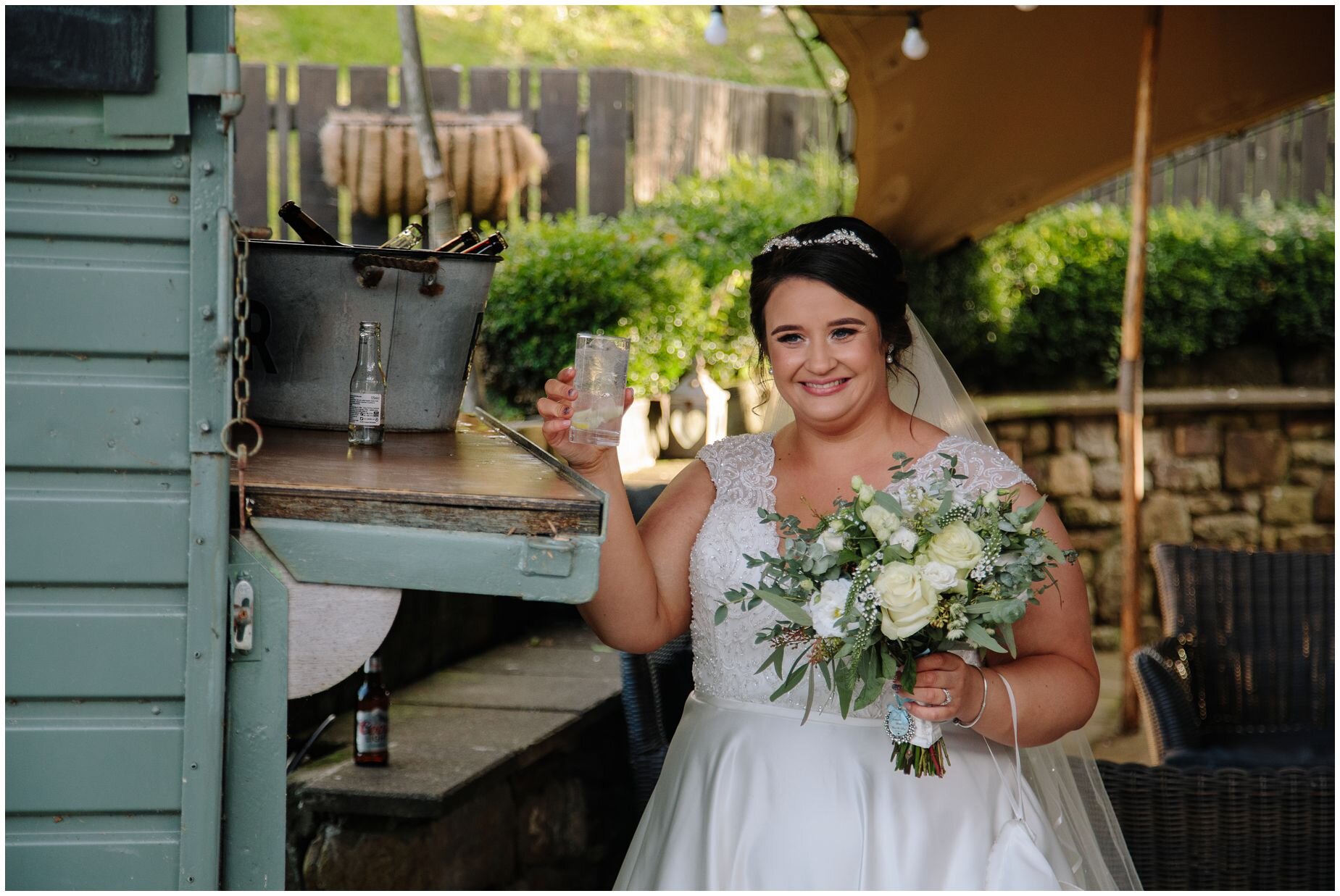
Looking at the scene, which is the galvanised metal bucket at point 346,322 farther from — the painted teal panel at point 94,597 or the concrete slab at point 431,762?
the concrete slab at point 431,762

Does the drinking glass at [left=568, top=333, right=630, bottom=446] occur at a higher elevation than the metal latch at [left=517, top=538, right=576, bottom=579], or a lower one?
higher

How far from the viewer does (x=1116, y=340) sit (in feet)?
23.2

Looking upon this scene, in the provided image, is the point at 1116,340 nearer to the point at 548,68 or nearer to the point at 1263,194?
the point at 1263,194

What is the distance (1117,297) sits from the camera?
7.03m

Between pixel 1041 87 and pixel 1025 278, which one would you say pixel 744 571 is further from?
pixel 1025 278

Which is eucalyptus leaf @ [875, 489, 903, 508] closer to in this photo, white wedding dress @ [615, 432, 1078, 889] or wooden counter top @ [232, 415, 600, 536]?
white wedding dress @ [615, 432, 1078, 889]

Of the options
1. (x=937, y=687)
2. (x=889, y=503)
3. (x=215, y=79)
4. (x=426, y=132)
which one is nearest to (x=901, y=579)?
(x=889, y=503)

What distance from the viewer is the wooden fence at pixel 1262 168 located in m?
8.30

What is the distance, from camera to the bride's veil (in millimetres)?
2379

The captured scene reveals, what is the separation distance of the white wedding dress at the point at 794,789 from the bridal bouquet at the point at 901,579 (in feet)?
0.49

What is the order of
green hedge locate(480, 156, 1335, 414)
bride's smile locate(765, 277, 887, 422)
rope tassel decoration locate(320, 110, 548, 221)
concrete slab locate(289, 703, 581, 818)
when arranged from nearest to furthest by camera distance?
bride's smile locate(765, 277, 887, 422)
concrete slab locate(289, 703, 581, 818)
green hedge locate(480, 156, 1335, 414)
rope tassel decoration locate(320, 110, 548, 221)

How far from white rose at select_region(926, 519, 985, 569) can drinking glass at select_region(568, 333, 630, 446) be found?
49cm

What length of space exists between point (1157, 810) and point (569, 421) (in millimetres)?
1717

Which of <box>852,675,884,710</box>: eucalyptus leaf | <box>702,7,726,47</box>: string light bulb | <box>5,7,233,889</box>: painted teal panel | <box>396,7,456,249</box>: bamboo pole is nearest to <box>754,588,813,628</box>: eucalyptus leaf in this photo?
<box>852,675,884,710</box>: eucalyptus leaf
